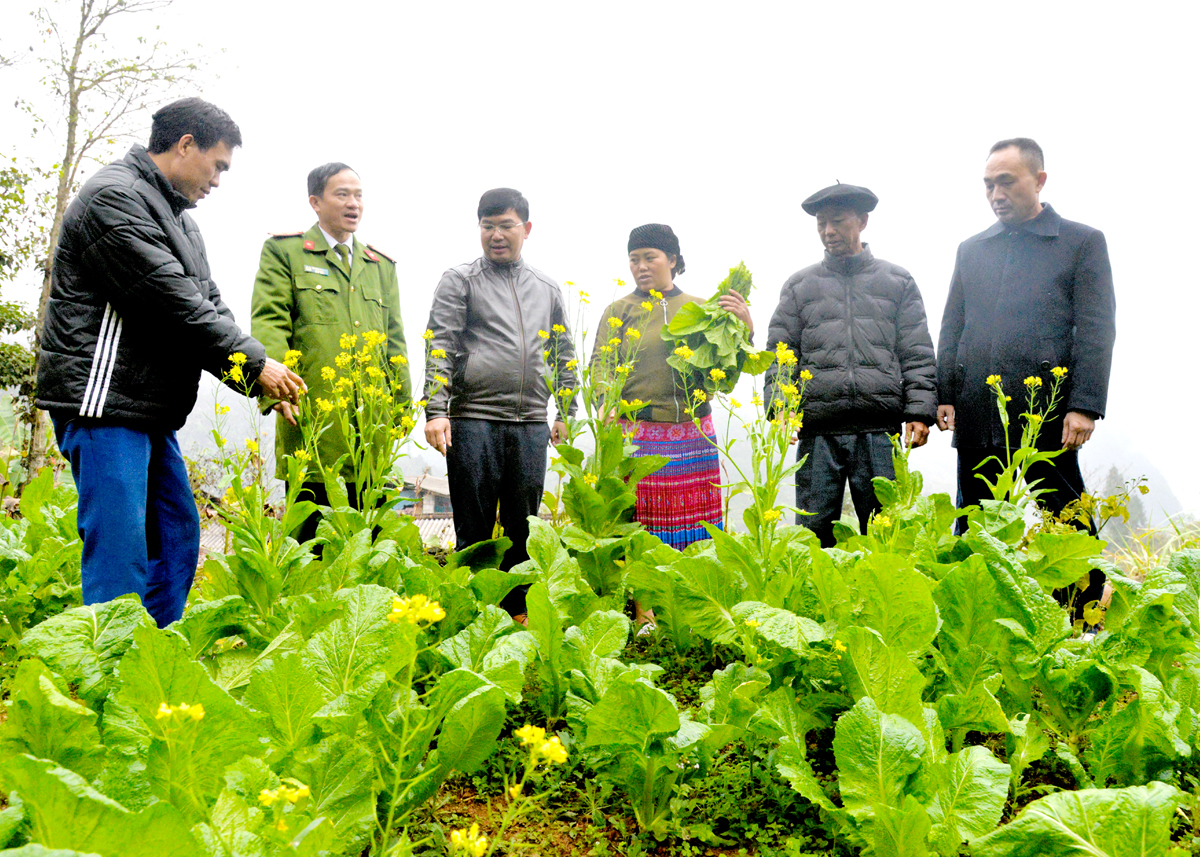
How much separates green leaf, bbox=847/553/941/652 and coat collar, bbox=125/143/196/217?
247 centimetres

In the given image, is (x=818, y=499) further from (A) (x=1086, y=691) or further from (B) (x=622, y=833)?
(B) (x=622, y=833)

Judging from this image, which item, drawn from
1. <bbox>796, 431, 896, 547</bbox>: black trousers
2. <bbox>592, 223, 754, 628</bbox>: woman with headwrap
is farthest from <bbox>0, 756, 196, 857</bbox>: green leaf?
<bbox>796, 431, 896, 547</bbox>: black trousers

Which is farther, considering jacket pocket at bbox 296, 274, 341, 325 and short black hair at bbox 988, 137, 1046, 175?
short black hair at bbox 988, 137, 1046, 175

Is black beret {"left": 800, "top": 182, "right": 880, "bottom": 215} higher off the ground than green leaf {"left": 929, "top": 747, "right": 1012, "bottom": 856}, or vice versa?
black beret {"left": 800, "top": 182, "right": 880, "bottom": 215}

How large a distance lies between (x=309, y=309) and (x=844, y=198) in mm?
2411

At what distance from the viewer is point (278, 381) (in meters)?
2.49

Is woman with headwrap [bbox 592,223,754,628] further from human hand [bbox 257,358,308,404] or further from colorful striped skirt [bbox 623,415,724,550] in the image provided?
human hand [bbox 257,358,308,404]

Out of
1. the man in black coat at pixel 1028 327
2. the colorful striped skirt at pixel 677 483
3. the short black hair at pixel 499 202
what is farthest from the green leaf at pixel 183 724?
the man in black coat at pixel 1028 327

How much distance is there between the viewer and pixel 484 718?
4.81 feet

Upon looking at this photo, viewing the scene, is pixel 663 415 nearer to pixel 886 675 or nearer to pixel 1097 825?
pixel 886 675

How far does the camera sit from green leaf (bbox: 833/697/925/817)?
4.47ft

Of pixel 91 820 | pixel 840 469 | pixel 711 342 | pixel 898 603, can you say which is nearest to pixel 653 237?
pixel 711 342

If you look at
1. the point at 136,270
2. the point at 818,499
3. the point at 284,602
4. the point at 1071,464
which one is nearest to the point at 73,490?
the point at 136,270

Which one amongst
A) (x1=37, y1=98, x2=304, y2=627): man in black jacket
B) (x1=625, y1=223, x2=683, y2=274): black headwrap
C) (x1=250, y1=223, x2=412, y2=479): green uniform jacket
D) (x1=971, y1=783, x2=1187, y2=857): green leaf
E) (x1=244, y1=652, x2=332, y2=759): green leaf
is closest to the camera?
(x1=971, y1=783, x2=1187, y2=857): green leaf
